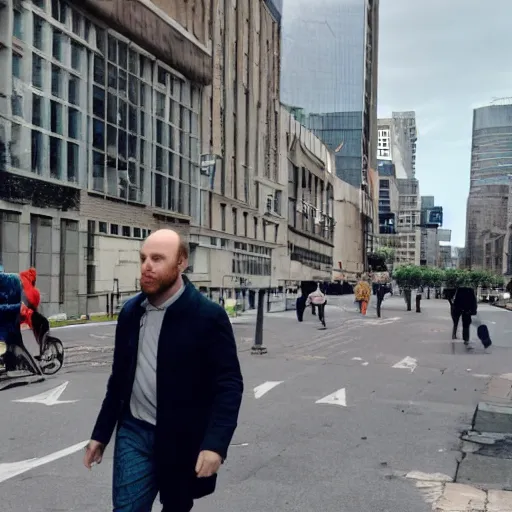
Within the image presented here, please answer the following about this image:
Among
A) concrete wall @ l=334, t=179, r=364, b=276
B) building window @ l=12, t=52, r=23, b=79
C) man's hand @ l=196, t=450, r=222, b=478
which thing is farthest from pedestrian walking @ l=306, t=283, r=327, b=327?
concrete wall @ l=334, t=179, r=364, b=276

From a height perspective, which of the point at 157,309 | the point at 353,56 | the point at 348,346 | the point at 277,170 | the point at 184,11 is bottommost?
the point at 348,346

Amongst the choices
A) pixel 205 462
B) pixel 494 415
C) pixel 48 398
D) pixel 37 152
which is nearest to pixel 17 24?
pixel 37 152

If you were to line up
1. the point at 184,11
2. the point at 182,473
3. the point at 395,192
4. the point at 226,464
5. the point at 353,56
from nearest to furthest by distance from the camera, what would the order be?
the point at 182,473, the point at 226,464, the point at 184,11, the point at 353,56, the point at 395,192

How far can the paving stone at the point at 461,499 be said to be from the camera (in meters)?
4.69

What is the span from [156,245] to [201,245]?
2591 centimetres

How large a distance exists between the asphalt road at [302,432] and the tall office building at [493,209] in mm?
151719

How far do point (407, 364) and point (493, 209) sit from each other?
6867 inches

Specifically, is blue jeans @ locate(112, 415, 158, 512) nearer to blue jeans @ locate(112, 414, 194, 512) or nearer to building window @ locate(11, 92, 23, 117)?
blue jeans @ locate(112, 414, 194, 512)

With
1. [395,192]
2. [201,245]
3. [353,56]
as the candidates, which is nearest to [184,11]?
[201,245]

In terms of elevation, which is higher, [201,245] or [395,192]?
[395,192]

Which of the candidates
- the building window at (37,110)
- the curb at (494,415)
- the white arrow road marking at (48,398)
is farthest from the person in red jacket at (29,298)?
the building window at (37,110)

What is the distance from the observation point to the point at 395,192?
652 ft

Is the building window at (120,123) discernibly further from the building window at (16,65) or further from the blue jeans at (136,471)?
the blue jeans at (136,471)

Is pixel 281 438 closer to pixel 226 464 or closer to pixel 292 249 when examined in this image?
pixel 226 464
